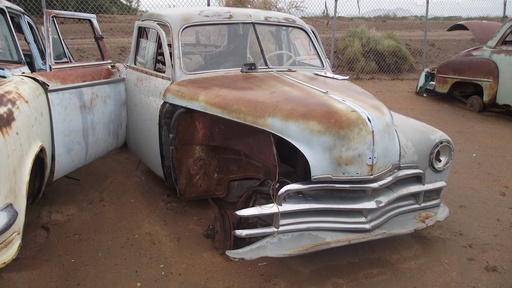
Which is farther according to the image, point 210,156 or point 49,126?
point 210,156

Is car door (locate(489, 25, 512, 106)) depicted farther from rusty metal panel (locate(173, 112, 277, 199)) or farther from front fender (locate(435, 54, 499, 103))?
rusty metal panel (locate(173, 112, 277, 199))

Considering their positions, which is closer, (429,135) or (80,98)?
(429,135)

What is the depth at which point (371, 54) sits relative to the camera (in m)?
11.8

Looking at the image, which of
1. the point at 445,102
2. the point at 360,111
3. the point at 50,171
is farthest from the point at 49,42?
the point at 445,102

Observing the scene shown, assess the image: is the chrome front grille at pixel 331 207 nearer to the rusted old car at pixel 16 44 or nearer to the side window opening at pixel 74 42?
the rusted old car at pixel 16 44

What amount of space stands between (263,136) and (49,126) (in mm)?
1612

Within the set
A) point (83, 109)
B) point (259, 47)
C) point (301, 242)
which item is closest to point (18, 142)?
point (83, 109)

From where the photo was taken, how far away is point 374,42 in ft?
39.2

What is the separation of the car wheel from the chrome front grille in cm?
606

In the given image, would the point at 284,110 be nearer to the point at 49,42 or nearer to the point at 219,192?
the point at 219,192

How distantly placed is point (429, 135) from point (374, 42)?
366 inches

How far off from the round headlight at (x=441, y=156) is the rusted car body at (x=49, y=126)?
2.76 metres

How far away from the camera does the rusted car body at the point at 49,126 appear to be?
2389mm

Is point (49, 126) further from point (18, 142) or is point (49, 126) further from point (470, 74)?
point (470, 74)
